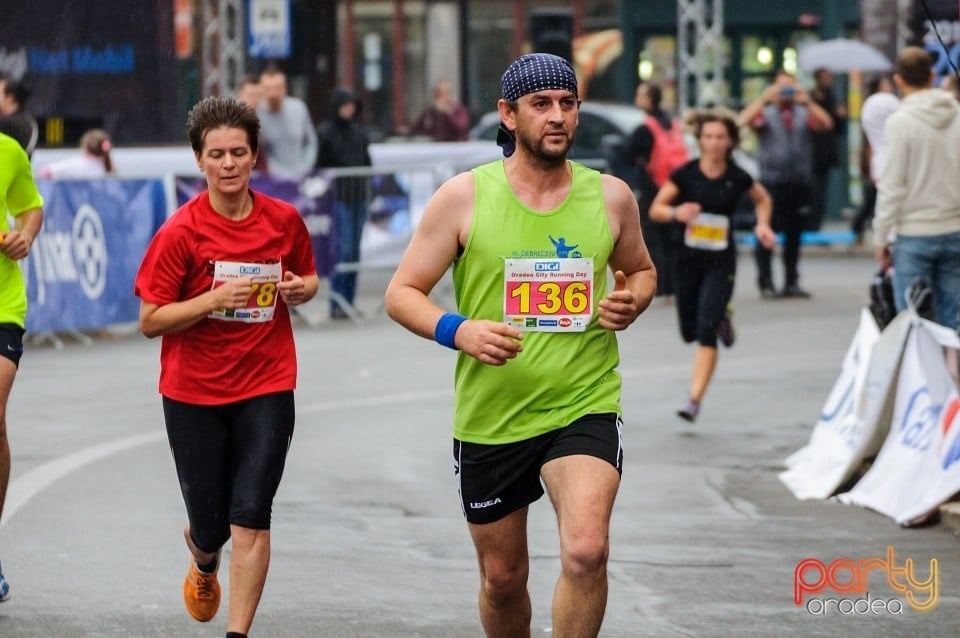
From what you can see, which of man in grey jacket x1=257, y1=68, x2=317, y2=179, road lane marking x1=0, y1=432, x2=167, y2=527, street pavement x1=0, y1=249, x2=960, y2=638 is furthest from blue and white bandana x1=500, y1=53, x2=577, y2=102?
man in grey jacket x1=257, y1=68, x2=317, y2=179

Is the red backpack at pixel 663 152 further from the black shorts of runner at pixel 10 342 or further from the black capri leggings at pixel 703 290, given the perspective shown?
the black shorts of runner at pixel 10 342

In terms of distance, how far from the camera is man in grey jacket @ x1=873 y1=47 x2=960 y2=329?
11406 mm

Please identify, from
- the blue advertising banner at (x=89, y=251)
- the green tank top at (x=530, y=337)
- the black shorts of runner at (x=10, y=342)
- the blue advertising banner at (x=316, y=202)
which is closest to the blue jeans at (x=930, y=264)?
the black shorts of runner at (x=10, y=342)

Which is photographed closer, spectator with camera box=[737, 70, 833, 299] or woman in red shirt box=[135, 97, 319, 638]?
woman in red shirt box=[135, 97, 319, 638]

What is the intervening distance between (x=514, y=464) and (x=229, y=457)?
45.3 inches

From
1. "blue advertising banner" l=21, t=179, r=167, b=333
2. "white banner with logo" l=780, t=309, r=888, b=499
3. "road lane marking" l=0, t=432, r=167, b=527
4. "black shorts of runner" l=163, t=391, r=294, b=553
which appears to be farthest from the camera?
"blue advertising banner" l=21, t=179, r=167, b=333

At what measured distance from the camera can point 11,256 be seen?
802 cm

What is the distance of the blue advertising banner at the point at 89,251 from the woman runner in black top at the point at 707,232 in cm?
562

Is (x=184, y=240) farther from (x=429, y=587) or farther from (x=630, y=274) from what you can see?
(x=429, y=587)

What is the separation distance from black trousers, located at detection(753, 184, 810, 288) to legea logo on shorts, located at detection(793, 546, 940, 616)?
12.1 m

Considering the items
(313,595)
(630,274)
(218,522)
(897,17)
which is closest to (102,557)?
(313,595)

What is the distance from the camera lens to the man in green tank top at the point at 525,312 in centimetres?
600

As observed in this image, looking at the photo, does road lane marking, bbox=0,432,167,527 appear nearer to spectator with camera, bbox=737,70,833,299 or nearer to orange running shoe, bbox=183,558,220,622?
orange running shoe, bbox=183,558,220,622

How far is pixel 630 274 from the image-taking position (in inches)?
248
